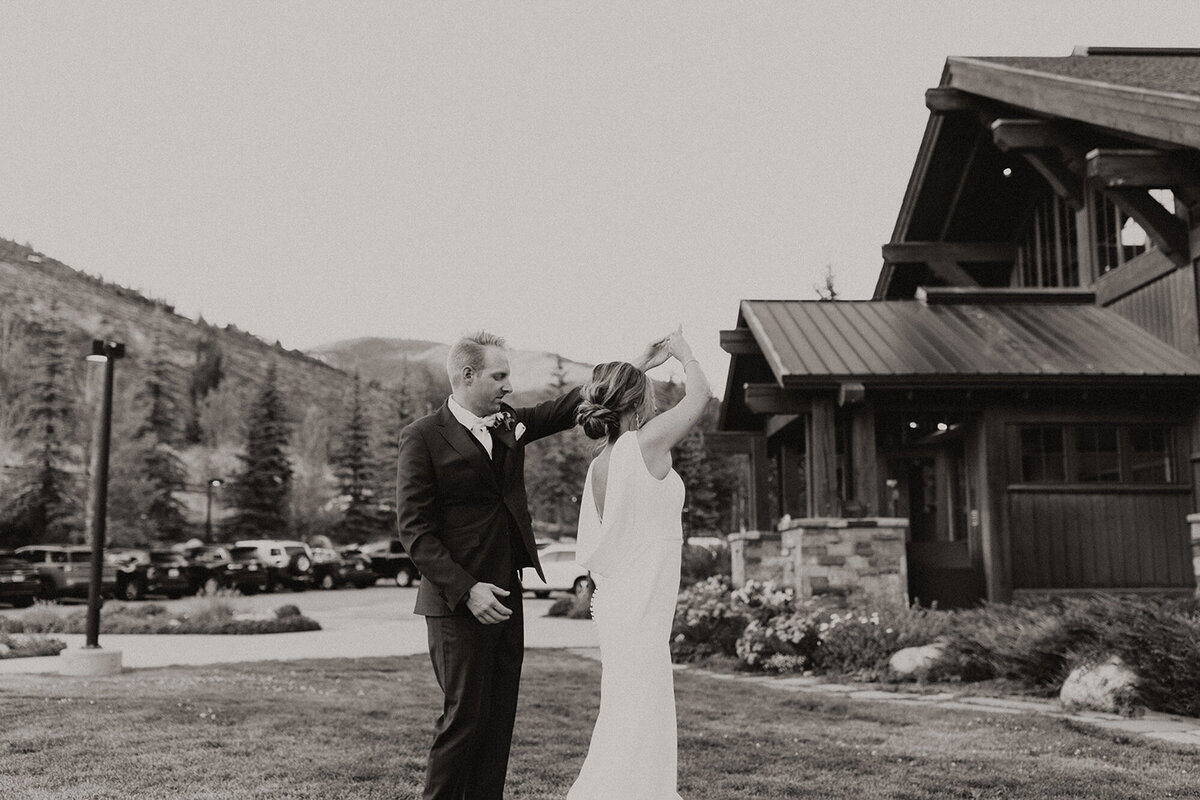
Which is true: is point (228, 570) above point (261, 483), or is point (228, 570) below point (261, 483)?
below

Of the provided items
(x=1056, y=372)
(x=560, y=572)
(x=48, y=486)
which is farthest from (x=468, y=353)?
(x=48, y=486)

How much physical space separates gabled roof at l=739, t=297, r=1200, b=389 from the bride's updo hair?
8.84 meters

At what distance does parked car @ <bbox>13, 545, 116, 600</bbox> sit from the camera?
27.0 m

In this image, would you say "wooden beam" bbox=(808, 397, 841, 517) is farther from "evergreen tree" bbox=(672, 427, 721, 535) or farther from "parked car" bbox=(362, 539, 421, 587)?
"evergreen tree" bbox=(672, 427, 721, 535)

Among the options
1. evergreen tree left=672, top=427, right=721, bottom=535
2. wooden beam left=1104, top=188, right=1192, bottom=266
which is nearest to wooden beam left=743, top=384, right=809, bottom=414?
wooden beam left=1104, top=188, right=1192, bottom=266

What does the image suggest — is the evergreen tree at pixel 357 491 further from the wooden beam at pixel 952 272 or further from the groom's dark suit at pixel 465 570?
the groom's dark suit at pixel 465 570

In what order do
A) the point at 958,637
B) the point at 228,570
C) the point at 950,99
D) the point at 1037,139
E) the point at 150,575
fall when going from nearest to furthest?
the point at 958,637
the point at 1037,139
the point at 950,99
the point at 150,575
the point at 228,570

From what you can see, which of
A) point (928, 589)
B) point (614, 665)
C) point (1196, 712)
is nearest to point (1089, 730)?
point (1196, 712)

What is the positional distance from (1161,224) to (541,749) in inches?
412

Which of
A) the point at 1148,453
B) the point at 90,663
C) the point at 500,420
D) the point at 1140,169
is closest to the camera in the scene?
the point at 500,420

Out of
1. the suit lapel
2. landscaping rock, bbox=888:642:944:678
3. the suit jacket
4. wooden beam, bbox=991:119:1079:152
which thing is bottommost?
landscaping rock, bbox=888:642:944:678

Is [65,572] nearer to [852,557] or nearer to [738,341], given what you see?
[738,341]

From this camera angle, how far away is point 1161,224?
13430mm

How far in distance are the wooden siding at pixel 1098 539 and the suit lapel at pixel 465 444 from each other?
1066cm
